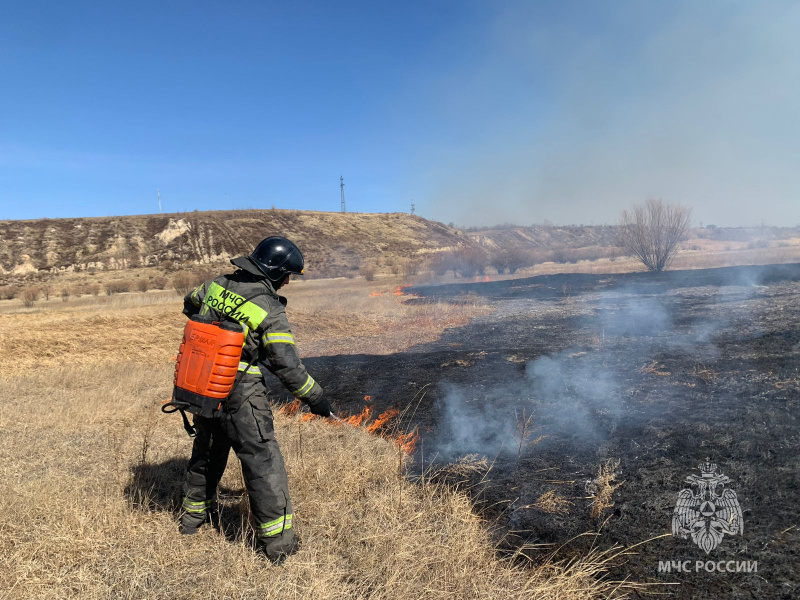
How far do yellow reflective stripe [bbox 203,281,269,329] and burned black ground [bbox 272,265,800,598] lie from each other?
2289mm

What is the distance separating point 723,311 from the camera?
10.5 metres

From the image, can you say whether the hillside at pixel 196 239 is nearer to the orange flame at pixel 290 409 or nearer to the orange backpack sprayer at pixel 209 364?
the orange flame at pixel 290 409

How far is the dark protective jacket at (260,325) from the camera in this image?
9.20 feet

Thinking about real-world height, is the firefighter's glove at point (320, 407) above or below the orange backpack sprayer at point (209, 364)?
below

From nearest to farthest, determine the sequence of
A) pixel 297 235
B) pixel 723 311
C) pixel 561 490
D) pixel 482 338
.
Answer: pixel 561 490
pixel 723 311
pixel 482 338
pixel 297 235

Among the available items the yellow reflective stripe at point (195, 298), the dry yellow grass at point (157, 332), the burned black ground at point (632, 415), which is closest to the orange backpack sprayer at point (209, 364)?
the yellow reflective stripe at point (195, 298)

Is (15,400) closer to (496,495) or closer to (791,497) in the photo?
(496,495)

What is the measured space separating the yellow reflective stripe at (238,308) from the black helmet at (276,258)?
0.91ft

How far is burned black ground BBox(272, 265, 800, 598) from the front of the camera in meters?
3.01

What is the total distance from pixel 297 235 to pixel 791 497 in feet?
167

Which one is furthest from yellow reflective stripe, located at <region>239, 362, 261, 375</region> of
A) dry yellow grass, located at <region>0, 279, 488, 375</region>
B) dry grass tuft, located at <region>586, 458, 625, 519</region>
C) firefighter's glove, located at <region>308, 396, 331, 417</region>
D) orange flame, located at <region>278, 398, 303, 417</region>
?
dry yellow grass, located at <region>0, 279, 488, 375</region>

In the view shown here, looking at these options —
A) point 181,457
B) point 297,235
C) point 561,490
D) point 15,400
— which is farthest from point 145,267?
point 561,490

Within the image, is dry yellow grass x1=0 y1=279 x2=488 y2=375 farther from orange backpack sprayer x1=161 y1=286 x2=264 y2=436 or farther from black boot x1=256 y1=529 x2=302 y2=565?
orange backpack sprayer x1=161 y1=286 x2=264 y2=436

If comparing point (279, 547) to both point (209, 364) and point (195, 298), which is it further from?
point (195, 298)
